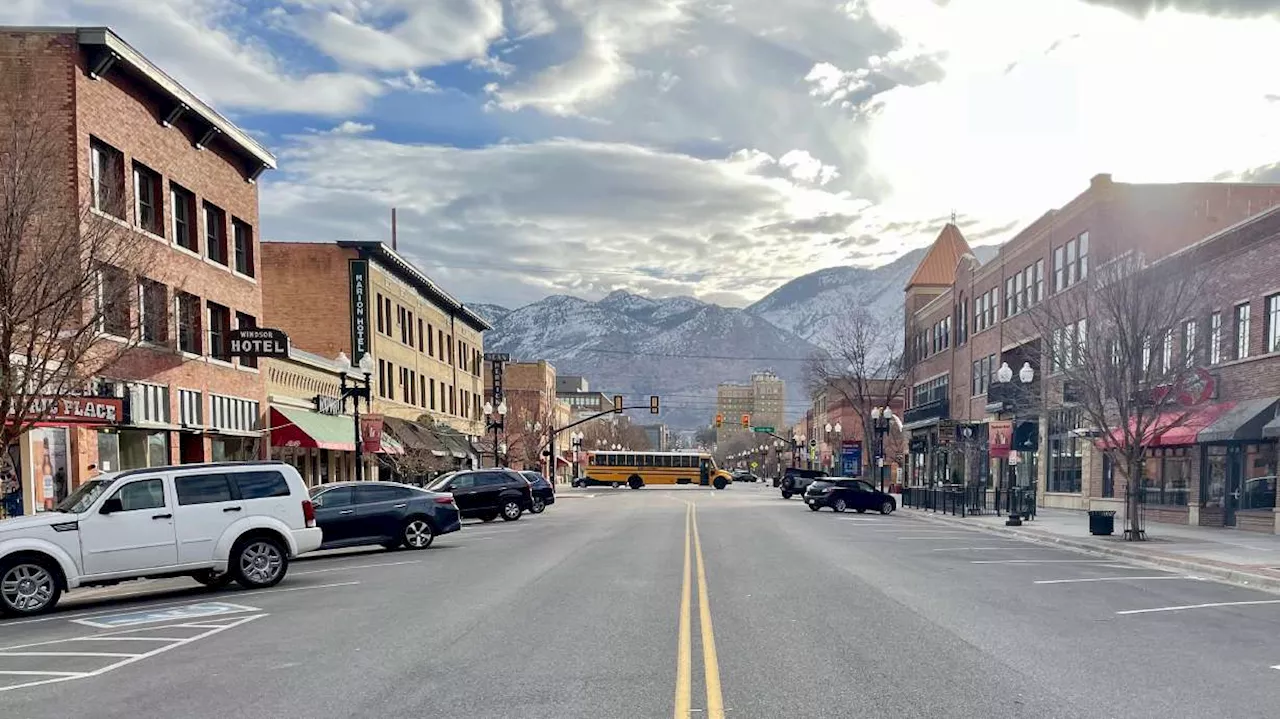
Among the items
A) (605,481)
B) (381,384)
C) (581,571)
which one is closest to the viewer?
(581,571)

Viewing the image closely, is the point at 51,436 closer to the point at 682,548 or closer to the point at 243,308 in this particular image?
the point at 243,308

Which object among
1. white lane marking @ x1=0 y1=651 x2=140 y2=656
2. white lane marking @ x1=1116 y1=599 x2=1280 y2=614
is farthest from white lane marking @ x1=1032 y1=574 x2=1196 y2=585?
white lane marking @ x1=0 y1=651 x2=140 y2=656

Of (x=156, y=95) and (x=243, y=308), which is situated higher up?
(x=156, y=95)

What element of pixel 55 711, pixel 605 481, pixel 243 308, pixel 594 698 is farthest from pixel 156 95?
pixel 605 481

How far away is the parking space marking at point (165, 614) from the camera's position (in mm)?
11828

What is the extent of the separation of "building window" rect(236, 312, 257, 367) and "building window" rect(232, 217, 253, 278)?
1.44m

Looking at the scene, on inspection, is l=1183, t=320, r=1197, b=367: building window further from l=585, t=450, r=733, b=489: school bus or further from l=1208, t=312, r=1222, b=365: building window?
l=585, t=450, r=733, b=489: school bus

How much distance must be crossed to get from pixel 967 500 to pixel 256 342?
27612 mm

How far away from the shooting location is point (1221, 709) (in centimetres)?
715

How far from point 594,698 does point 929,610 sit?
19.6 ft

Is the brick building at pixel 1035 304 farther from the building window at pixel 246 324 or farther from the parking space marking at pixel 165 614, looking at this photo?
the building window at pixel 246 324

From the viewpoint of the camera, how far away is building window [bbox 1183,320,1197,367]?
24684 millimetres

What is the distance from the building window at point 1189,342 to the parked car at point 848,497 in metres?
12.8

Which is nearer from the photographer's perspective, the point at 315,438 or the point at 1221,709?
the point at 1221,709
